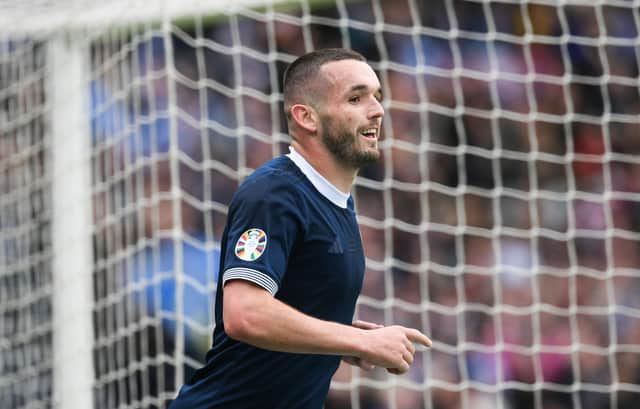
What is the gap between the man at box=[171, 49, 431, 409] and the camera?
6.95ft

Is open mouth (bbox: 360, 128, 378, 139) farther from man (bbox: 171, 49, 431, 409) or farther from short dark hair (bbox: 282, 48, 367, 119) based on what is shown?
short dark hair (bbox: 282, 48, 367, 119)

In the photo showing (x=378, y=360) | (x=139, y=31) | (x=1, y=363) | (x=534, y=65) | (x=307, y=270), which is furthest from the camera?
(x=534, y=65)

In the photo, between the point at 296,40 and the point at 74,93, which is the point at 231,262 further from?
the point at 296,40

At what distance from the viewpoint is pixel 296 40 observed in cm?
555

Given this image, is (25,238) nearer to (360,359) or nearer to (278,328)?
(360,359)

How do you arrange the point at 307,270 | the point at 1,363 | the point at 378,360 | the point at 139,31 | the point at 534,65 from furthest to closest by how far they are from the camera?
the point at 534,65
the point at 1,363
the point at 139,31
the point at 307,270
the point at 378,360

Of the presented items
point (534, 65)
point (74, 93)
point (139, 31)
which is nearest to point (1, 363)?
point (74, 93)

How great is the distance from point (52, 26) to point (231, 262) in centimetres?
289

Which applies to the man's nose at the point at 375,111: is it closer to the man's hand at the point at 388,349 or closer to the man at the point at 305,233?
the man at the point at 305,233

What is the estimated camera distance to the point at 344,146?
7.61 feet

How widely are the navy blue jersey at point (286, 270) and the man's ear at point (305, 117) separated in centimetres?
7

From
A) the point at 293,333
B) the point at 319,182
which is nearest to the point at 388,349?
the point at 293,333

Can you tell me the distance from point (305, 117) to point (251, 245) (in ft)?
1.34

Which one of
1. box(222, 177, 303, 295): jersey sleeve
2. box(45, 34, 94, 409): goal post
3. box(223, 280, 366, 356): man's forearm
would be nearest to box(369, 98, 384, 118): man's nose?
box(222, 177, 303, 295): jersey sleeve
